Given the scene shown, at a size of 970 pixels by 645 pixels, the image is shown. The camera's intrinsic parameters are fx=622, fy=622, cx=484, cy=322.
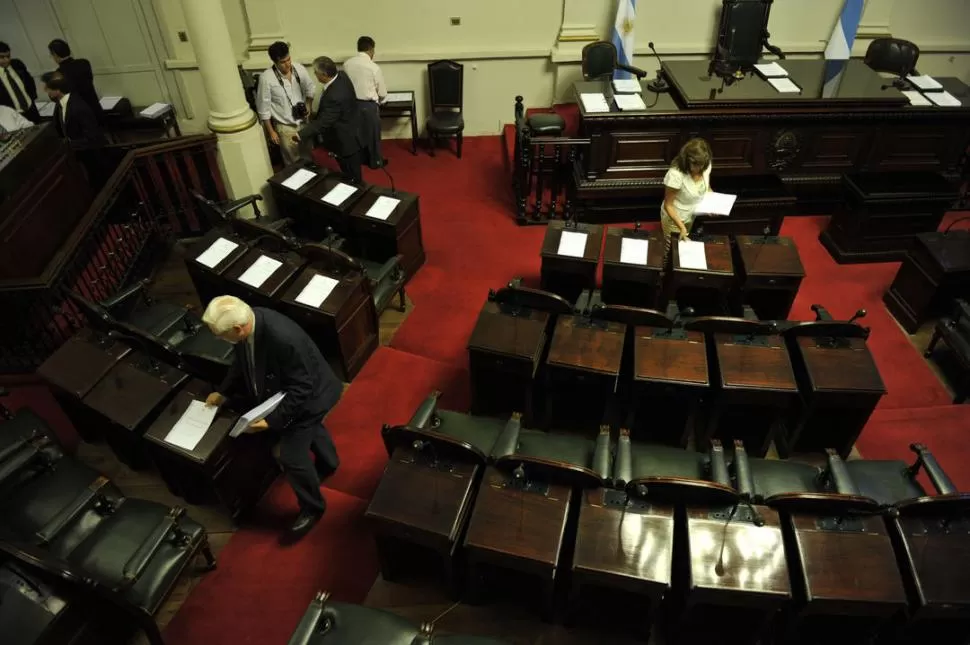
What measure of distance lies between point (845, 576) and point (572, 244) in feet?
8.49

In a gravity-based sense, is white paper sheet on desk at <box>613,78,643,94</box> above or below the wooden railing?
above

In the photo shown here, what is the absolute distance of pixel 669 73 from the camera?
20.0 ft

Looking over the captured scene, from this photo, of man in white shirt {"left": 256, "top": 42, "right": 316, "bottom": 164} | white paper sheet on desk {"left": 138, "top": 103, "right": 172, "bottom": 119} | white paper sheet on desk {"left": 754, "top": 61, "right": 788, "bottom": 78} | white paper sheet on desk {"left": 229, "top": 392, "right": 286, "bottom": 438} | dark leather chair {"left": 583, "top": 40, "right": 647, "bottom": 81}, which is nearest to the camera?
white paper sheet on desk {"left": 229, "top": 392, "right": 286, "bottom": 438}

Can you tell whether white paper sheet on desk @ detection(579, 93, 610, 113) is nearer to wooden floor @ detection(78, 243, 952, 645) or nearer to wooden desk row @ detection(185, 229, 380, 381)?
wooden desk row @ detection(185, 229, 380, 381)

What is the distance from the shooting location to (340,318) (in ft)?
13.5

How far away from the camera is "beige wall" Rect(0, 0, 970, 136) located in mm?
6922

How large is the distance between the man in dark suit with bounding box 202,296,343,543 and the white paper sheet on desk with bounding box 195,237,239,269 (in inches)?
48.2

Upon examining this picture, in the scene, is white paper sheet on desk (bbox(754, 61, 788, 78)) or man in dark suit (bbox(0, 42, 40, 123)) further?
man in dark suit (bbox(0, 42, 40, 123))

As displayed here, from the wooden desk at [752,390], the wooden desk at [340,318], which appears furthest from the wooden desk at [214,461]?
the wooden desk at [752,390]

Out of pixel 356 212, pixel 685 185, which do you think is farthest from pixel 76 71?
pixel 685 185

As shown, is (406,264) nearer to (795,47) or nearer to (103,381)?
(103,381)

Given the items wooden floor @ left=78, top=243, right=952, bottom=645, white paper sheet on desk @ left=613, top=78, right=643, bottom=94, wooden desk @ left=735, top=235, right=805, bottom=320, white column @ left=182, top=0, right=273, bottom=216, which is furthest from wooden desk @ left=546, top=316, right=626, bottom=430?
white column @ left=182, top=0, right=273, bottom=216

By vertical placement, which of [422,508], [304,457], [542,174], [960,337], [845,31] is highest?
[845,31]

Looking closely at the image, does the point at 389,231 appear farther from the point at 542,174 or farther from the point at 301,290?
the point at 542,174
